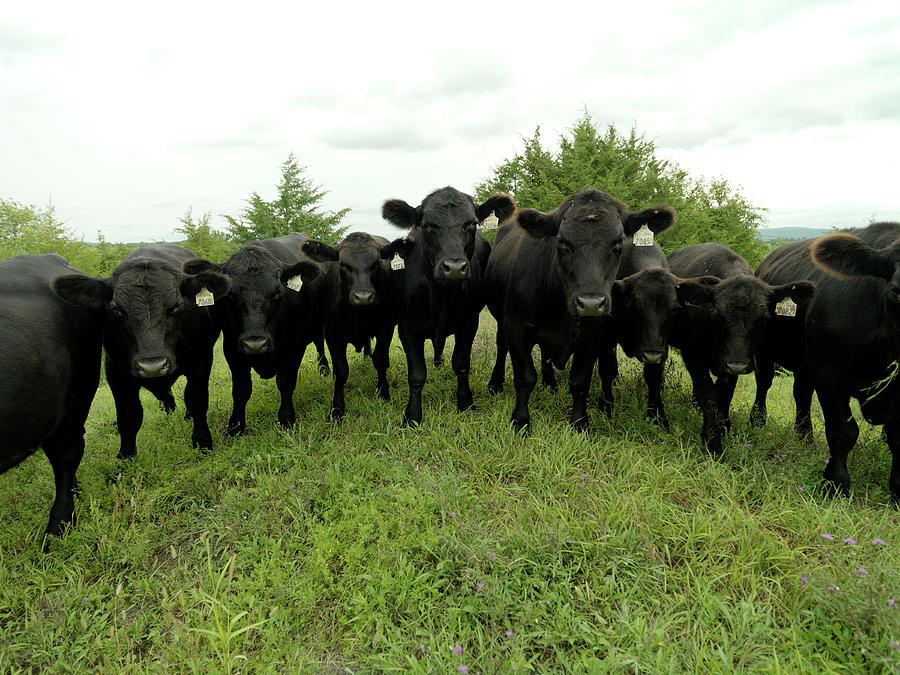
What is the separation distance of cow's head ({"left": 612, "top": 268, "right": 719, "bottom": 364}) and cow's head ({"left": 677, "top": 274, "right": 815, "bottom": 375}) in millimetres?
152

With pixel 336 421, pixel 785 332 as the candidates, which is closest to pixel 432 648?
pixel 336 421

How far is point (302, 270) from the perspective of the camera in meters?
5.38

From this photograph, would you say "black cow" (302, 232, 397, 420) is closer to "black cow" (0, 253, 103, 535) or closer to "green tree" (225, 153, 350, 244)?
"black cow" (0, 253, 103, 535)

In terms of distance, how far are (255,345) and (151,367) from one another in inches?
39.5

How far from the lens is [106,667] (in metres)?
2.72

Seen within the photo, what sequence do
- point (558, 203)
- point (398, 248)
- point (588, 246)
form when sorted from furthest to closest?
point (558, 203)
point (398, 248)
point (588, 246)

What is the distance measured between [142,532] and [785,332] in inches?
272

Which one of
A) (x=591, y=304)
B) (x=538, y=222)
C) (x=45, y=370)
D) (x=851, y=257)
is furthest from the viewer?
(x=538, y=222)

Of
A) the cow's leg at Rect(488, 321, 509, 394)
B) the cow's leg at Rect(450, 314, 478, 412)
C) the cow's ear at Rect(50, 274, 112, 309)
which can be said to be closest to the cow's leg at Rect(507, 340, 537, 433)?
the cow's leg at Rect(450, 314, 478, 412)

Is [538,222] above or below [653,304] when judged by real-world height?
above

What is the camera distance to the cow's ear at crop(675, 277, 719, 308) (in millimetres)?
4730

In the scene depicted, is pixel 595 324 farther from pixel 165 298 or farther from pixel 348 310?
pixel 165 298

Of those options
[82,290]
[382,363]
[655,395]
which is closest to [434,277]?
Result: [382,363]

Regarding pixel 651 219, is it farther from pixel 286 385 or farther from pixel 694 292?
pixel 286 385
